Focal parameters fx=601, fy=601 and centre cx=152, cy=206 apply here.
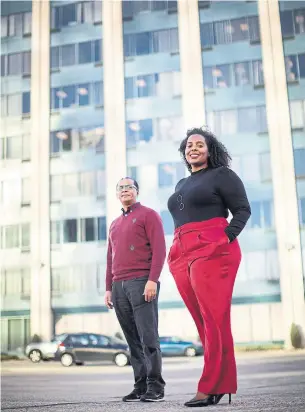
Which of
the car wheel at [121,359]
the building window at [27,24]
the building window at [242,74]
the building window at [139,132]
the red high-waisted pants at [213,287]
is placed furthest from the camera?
the building window at [27,24]

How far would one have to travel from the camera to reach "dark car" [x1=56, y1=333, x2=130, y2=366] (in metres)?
10.9

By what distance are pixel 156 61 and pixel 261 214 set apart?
561 centimetres

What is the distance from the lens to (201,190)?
2.53 m

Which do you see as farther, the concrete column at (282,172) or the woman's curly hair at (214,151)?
the concrete column at (282,172)

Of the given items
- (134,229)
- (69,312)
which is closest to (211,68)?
(69,312)

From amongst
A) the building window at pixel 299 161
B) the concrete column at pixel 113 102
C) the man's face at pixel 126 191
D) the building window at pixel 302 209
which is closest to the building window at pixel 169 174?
the concrete column at pixel 113 102

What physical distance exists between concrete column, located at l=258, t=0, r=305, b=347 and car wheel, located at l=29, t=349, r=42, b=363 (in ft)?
20.0

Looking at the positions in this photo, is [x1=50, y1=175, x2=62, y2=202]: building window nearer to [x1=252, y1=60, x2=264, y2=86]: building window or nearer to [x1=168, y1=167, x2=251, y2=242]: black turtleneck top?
[x1=252, y1=60, x2=264, y2=86]: building window

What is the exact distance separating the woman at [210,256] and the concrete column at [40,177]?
48.5 feet

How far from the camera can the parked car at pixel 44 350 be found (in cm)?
1177

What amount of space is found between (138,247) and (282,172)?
13.3 meters

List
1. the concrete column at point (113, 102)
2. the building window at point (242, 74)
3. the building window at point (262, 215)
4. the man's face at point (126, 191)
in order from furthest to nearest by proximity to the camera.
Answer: the concrete column at point (113, 102) → the building window at point (242, 74) → the building window at point (262, 215) → the man's face at point (126, 191)

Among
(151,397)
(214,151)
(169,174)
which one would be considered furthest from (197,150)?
(169,174)

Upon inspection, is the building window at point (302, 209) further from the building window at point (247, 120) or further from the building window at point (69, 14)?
the building window at point (69, 14)
